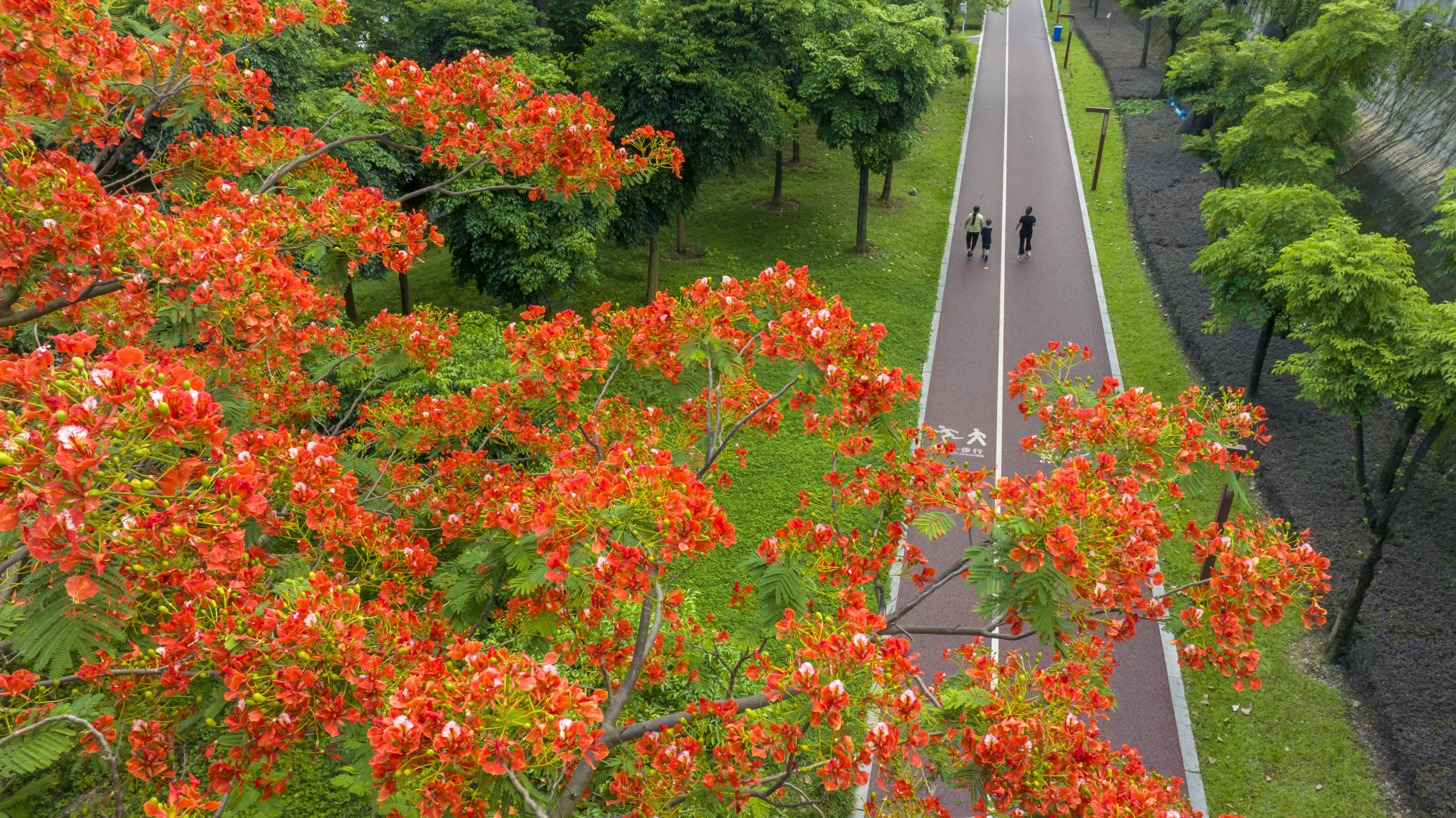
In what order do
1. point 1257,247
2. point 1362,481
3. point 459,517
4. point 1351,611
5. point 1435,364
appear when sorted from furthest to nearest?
point 1257,247 < point 1362,481 < point 1351,611 < point 1435,364 < point 459,517

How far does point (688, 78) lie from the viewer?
48.4ft

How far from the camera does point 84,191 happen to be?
4.15 m

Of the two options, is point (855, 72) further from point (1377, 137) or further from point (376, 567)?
point (376, 567)

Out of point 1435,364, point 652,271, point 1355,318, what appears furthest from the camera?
point 652,271

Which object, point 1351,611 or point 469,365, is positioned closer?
point 1351,611

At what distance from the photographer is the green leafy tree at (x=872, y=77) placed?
1752cm

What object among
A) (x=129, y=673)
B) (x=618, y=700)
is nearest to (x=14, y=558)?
(x=129, y=673)

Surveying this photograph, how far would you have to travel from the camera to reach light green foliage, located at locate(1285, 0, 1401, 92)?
47.9 feet

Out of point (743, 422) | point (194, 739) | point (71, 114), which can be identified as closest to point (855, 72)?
point (743, 422)

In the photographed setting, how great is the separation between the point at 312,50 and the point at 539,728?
50.6ft

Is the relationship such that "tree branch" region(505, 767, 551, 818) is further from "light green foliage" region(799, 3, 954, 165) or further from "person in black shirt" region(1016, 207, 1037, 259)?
"person in black shirt" region(1016, 207, 1037, 259)

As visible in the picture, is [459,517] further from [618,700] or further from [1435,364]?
[1435,364]

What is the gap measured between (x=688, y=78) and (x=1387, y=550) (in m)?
13.2

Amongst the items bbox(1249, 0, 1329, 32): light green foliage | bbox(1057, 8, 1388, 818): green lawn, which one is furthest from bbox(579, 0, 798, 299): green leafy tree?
bbox(1249, 0, 1329, 32): light green foliage
